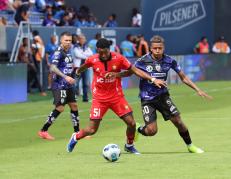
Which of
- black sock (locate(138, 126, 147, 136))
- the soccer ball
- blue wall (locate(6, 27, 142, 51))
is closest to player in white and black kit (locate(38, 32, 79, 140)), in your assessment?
black sock (locate(138, 126, 147, 136))

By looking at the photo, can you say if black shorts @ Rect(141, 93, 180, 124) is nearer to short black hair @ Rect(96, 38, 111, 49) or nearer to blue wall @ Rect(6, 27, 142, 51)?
short black hair @ Rect(96, 38, 111, 49)

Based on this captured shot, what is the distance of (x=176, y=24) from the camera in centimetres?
3953

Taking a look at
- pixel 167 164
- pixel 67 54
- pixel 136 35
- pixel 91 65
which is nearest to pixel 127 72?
pixel 91 65

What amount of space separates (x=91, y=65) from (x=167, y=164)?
261 cm

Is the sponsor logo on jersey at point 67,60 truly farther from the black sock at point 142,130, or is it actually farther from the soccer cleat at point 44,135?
the black sock at point 142,130

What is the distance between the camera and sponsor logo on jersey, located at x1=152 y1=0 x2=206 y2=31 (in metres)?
38.7

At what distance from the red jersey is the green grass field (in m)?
1.03

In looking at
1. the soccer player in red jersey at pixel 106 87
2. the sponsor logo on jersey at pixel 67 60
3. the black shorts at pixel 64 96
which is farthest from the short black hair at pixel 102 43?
the black shorts at pixel 64 96

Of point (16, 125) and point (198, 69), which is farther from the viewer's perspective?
point (198, 69)

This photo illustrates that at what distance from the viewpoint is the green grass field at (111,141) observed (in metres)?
11.5

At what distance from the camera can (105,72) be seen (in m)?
13.9

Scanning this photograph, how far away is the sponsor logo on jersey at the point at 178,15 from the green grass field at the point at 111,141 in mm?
12485

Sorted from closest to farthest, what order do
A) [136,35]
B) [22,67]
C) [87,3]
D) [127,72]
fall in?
1. [127,72]
2. [22,67]
3. [136,35]
4. [87,3]

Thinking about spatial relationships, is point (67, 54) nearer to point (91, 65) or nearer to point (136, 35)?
point (91, 65)
